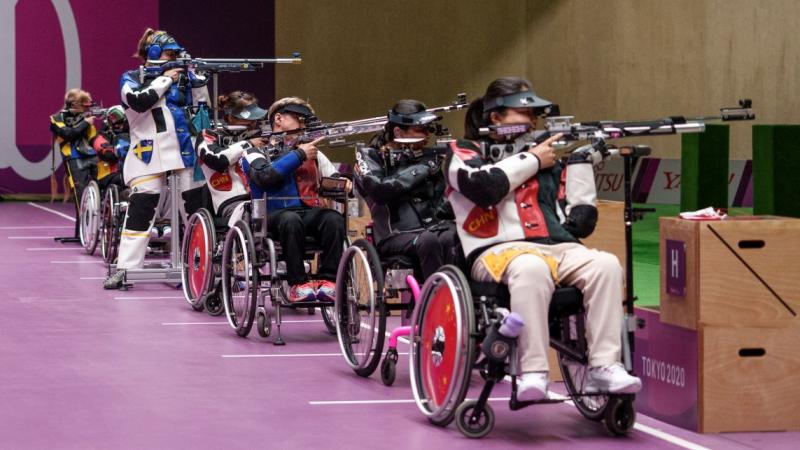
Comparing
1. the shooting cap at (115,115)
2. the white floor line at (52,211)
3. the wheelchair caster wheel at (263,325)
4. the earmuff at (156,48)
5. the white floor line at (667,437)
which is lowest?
the white floor line at (667,437)

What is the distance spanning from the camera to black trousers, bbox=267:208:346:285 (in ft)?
25.9

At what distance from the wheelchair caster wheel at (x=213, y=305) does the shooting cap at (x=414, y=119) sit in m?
2.46

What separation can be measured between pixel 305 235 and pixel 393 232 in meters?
0.97

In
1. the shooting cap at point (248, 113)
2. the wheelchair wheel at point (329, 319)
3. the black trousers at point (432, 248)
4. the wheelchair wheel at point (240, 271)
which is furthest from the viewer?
the shooting cap at point (248, 113)

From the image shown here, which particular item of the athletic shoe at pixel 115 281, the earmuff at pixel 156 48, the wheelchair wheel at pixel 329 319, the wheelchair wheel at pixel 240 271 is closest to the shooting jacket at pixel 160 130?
the earmuff at pixel 156 48

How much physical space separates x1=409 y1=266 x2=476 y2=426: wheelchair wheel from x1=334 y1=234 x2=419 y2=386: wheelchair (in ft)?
2.44

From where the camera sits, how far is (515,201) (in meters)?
5.62

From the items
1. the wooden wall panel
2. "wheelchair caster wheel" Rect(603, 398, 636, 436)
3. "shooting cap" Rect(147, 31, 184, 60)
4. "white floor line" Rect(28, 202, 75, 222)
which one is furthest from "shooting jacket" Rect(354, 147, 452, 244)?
"white floor line" Rect(28, 202, 75, 222)

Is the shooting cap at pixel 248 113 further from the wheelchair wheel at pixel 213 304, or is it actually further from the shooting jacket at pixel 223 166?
the wheelchair wheel at pixel 213 304

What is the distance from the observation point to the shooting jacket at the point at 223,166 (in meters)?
9.37

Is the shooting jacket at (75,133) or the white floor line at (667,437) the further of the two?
the shooting jacket at (75,133)

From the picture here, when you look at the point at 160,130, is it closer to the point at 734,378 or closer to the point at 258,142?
the point at 258,142

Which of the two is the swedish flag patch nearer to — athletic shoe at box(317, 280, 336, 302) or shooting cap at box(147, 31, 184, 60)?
shooting cap at box(147, 31, 184, 60)

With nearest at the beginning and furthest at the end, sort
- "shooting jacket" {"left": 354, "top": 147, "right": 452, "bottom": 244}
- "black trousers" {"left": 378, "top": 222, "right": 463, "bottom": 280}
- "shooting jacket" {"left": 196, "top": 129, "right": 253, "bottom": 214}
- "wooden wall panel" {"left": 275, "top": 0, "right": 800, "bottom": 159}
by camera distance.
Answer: "black trousers" {"left": 378, "top": 222, "right": 463, "bottom": 280}, "shooting jacket" {"left": 354, "top": 147, "right": 452, "bottom": 244}, "shooting jacket" {"left": 196, "top": 129, "right": 253, "bottom": 214}, "wooden wall panel" {"left": 275, "top": 0, "right": 800, "bottom": 159}
